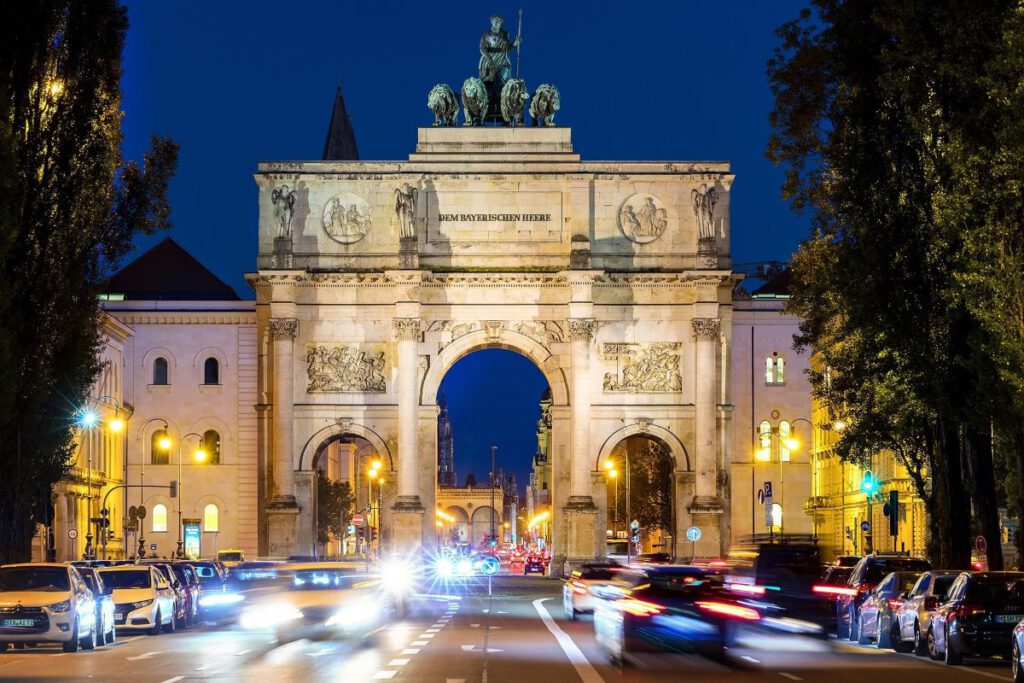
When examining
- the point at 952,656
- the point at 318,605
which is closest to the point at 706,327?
the point at 318,605

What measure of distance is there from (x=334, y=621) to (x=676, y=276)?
46167 millimetres

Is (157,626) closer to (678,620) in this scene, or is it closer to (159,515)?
(678,620)

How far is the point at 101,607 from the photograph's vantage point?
3428 cm

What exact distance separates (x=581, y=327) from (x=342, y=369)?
10.6 m

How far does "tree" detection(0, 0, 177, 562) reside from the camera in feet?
135

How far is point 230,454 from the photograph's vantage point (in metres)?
90.8

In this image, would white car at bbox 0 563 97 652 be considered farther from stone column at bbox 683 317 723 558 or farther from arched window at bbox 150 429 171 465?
arched window at bbox 150 429 171 465

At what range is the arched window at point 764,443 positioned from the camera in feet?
289

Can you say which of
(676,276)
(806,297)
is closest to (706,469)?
(676,276)

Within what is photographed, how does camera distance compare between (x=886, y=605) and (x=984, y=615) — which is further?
(x=886, y=605)

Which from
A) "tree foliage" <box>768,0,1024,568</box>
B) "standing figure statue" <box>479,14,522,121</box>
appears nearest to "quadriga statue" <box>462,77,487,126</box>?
"standing figure statue" <box>479,14,522,121</box>

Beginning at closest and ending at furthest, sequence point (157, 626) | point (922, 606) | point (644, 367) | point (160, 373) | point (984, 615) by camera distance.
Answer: point (984, 615), point (922, 606), point (157, 626), point (644, 367), point (160, 373)

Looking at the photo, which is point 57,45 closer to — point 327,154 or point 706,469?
point 706,469

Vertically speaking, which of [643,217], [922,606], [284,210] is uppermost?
[284,210]
